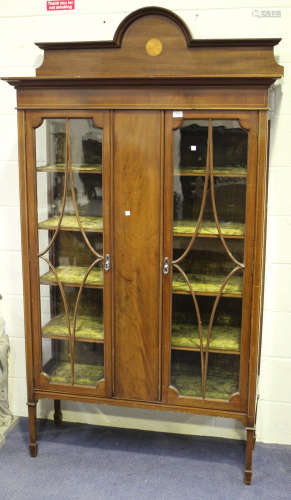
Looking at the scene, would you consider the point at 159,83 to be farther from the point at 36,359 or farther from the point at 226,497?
the point at 226,497

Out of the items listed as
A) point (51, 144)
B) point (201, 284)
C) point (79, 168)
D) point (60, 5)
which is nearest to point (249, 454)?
point (201, 284)

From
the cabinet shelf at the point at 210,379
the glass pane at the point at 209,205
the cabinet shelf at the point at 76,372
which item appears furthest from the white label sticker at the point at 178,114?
the cabinet shelf at the point at 76,372

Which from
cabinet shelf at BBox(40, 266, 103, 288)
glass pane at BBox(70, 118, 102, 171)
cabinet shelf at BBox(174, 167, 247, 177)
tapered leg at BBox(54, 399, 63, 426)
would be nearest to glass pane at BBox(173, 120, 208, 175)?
cabinet shelf at BBox(174, 167, 247, 177)

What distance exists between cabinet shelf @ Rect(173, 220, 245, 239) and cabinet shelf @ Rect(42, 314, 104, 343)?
0.61m

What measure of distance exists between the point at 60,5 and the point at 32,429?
225 cm

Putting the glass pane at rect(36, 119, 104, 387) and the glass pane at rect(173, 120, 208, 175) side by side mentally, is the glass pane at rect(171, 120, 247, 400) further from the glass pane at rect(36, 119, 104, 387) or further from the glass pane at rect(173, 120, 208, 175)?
the glass pane at rect(36, 119, 104, 387)

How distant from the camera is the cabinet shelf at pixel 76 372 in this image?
9.00 feet

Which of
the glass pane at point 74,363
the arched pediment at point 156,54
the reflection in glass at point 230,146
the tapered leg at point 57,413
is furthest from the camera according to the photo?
the tapered leg at point 57,413

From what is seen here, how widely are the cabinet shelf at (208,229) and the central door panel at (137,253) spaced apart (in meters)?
0.10

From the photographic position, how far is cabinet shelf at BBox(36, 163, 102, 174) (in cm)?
256

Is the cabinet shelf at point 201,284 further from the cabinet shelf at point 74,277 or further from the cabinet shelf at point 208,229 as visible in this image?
the cabinet shelf at point 74,277

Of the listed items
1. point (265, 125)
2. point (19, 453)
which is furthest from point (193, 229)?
point (19, 453)

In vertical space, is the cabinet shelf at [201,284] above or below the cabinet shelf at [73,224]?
below

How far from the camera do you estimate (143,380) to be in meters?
2.67
